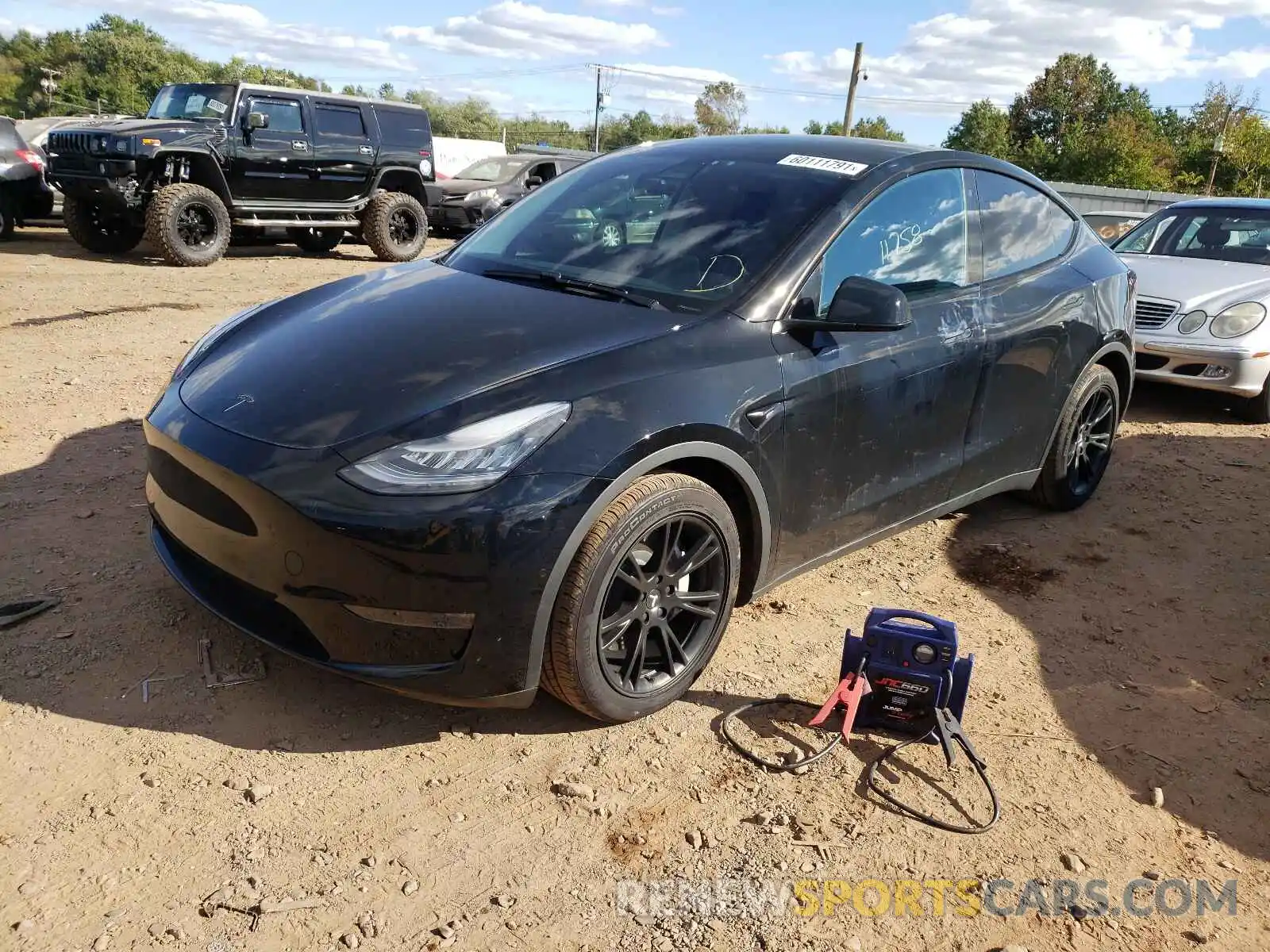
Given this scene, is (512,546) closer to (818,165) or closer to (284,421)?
(284,421)

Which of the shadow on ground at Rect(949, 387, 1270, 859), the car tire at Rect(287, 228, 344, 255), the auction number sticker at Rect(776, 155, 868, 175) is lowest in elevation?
the shadow on ground at Rect(949, 387, 1270, 859)

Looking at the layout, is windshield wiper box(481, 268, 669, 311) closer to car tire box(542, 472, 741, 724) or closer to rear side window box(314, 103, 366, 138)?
car tire box(542, 472, 741, 724)

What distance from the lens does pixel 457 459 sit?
95.7 inches

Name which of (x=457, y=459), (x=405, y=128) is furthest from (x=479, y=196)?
(x=457, y=459)

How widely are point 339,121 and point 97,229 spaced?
128 inches

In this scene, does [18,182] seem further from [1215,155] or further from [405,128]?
[1215,155]

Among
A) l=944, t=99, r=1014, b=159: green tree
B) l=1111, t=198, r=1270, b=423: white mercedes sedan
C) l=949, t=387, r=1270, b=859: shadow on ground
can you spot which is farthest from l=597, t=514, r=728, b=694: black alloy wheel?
l=944, t=99, r=1014, b=159: green tree

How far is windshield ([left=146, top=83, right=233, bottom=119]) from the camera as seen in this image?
37.3 feet

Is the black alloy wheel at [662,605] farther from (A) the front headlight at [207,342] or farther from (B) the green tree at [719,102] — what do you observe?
(B) the green tree at [719,102]

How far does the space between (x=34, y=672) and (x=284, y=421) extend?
1.19 metres

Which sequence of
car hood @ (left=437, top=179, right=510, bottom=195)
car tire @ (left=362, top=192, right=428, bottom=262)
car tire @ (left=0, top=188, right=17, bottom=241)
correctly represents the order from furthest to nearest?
car hood @ (left=437, top=179, right=510, bottom=195) < car tire @ (left=362, top=192, right=428, bottom=262) < car tire @ (left=0, top=188, right=17, bottom=241)

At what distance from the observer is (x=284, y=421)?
8.42 feet

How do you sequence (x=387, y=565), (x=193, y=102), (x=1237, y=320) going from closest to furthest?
(x=387, y=565), (x=1237, y=320), (x=193, y=102)

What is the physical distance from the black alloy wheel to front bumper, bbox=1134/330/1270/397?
17.1ft
